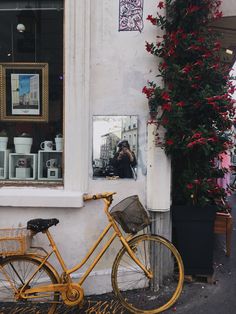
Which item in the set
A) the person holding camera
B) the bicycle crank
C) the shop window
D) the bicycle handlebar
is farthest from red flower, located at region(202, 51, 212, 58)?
the bicycle crank

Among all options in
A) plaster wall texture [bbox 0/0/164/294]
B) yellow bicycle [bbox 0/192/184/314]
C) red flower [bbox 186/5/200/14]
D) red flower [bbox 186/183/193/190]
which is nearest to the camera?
yellow bicycle [bbox 0/192/184/314]

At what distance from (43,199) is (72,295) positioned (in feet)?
3.37

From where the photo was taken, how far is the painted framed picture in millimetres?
4613

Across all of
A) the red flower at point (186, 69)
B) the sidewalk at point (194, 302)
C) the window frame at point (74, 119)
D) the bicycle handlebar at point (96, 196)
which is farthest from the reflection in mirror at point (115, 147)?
the sidewalk at point (194, 302)

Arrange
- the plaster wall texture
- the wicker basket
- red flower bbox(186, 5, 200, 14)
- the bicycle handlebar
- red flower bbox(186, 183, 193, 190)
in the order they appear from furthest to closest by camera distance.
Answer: red flower bbox(186, 183, 193, 190) < the plaster wall texture < red flower bbox(186, 5, 200, 14) < the bicycle handlebar < the wicker basket

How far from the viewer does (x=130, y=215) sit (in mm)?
3814

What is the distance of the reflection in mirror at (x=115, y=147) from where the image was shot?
4.34 meters

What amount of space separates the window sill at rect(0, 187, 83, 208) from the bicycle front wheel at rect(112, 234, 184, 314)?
77cm

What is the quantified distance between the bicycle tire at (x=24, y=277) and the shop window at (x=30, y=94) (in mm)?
1022

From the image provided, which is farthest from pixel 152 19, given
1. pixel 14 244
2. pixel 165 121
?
pixel 14 244

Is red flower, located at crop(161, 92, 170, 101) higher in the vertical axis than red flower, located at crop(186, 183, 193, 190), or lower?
higher

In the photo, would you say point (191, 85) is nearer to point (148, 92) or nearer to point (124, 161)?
point (148, 92)

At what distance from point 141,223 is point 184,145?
3.03 feet

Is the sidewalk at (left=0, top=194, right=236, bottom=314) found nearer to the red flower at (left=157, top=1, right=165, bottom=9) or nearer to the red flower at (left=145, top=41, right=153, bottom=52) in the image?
the red flower at (left=145, top=41, right=153, bottom=52)
